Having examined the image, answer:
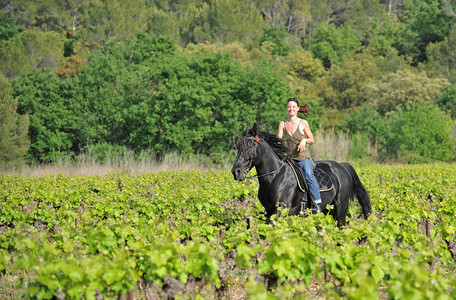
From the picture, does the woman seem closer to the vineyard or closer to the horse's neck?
the horse's neck

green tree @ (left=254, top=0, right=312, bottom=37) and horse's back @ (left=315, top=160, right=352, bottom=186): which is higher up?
green tree @ (left=254, top=0, right=312, bottom=37)

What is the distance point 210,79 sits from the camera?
29578mm

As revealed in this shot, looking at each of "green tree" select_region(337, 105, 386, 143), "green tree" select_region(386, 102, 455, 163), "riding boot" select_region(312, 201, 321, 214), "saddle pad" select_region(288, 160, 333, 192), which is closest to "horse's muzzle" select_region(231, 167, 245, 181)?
"saddle pad" select_region(288, 160, 333, 192)

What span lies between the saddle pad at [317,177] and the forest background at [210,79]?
32.5 feet

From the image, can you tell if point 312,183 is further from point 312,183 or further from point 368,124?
point 368,124

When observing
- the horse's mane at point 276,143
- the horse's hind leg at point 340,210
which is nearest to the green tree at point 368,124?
the horse's hind leg at point 340,210

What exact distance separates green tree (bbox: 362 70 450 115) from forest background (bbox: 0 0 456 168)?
13 centimetres

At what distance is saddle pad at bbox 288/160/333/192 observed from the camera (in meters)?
8.10

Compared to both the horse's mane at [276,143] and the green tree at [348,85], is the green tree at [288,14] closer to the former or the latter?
the green tree at [348,85]

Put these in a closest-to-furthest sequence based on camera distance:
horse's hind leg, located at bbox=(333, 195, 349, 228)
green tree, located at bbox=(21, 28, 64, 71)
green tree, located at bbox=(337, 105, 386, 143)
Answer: horse's hind leg, located at bbox=(333, 195, 349, 228) < green tree, located at bbox=(337, 105, 386, 143) < green tree, located at bbox=(21, 28, 64, 71)

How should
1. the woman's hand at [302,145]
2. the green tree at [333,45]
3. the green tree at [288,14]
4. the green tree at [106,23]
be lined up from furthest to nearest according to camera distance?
the green tree at [288,14] → the green tree at [333,45] → the green tree at [106,23] → the woman's hand at [302,145]

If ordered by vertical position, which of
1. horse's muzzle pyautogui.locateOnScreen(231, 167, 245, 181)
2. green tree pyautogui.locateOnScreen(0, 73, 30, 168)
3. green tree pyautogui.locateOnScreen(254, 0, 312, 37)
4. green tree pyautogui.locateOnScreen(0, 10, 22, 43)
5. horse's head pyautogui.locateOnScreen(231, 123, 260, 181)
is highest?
green tree pyautogui.locateOnScreen(254, 0, 312, 37)

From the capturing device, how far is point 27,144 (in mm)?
30609

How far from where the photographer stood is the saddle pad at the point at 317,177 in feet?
26.6
